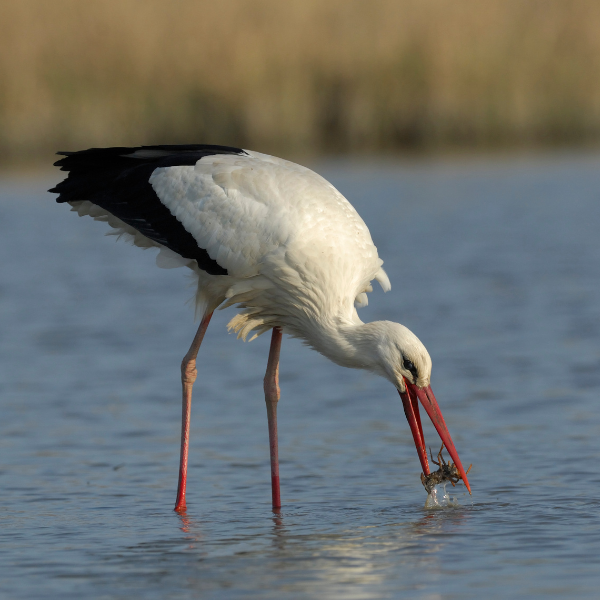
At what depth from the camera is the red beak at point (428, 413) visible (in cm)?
629

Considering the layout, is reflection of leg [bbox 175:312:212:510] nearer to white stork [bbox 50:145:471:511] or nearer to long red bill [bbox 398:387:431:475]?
white stork [bbox 50:145:471:511]

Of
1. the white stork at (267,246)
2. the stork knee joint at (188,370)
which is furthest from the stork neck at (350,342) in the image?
the stork knee joint at (188,370)

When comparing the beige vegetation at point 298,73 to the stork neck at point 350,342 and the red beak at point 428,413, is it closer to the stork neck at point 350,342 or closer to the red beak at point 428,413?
the stork neck at point 350,342

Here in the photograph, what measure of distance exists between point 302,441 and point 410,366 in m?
1.97

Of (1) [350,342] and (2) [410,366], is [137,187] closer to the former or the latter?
(1) [350,342]

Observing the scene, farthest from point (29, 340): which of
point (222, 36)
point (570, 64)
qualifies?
point (570, 64)

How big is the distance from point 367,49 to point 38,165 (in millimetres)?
6454

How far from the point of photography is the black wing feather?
6965mm

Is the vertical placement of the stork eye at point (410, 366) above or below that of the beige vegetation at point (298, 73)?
below

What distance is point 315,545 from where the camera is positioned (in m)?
5.81

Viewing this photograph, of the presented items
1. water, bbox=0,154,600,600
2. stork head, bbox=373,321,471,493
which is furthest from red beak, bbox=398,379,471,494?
water, bbox=0,154,600,600

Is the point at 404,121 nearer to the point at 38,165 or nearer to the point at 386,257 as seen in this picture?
the point at 38,165

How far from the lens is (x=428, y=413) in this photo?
634 cm

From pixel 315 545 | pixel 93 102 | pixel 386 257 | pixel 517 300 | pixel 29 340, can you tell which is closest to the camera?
pixel 315 545
